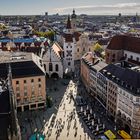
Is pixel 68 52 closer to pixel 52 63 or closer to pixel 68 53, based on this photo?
pixel 68 53

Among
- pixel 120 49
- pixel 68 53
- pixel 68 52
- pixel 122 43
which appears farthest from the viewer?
pixel 68 53

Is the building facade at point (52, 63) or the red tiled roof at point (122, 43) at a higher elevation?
the red tiled roof at point (122, 43)

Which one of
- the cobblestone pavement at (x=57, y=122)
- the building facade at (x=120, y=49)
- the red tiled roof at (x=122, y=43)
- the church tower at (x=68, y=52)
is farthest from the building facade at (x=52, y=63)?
the cobblestone pavement at (x=57, y=122)

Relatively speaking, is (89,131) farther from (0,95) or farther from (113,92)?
(0,95)

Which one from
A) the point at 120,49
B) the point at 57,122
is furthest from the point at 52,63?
Result: the point at 57,122

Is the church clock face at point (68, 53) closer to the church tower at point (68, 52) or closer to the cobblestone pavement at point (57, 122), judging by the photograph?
the church tower at point (68, 52)

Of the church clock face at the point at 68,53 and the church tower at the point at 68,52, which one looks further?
the church clock face at the point at 68,53

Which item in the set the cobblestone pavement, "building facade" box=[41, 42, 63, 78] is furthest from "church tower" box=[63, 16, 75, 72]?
the cobblestone pavement

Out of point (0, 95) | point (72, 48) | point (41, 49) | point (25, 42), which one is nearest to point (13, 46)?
point (25, 42)

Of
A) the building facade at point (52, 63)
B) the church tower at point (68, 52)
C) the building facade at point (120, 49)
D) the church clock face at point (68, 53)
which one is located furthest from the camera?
the church clock face at point (68, 53)
